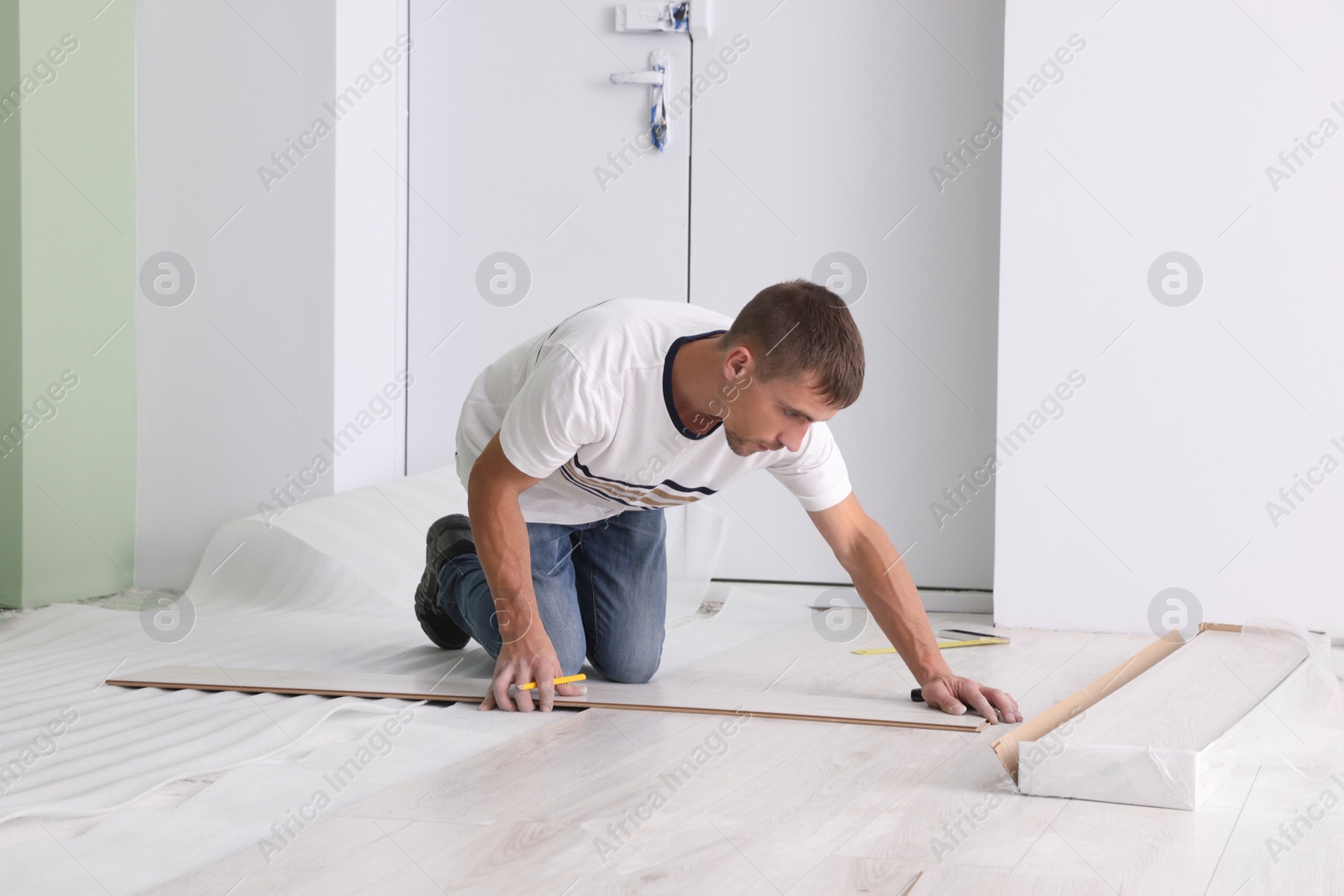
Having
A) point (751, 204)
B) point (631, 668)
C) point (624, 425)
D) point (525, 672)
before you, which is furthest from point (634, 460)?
point (751, 204)

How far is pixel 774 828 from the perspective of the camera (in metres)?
1.58

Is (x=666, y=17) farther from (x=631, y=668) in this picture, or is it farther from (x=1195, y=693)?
(x=1195, y=693)

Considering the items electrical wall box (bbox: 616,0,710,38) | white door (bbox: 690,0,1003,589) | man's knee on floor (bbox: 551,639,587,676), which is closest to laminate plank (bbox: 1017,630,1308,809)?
man's knee on floor (bbox: 551,639,587,676)

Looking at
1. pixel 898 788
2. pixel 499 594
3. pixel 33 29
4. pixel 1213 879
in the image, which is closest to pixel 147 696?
pixel 499 594

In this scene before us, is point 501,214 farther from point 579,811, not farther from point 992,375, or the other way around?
point 579,811

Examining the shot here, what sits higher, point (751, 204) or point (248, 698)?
point (751, 204)

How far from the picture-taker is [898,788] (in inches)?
69.1

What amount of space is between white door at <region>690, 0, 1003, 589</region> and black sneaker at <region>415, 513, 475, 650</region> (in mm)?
1293

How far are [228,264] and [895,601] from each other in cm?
256

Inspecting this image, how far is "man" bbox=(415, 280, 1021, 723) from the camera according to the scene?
1852mm

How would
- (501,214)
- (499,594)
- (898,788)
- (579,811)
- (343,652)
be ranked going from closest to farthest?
(579,811), (898,788), (499,594), (343,652), (501,214)

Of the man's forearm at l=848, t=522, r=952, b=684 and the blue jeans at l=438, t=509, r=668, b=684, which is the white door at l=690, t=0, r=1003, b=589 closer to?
A: the blue jeans at l=438, t=509, r=668, b=684

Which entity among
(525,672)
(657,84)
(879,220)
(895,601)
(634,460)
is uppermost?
(657,84)

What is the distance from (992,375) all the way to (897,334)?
12.3 inches
